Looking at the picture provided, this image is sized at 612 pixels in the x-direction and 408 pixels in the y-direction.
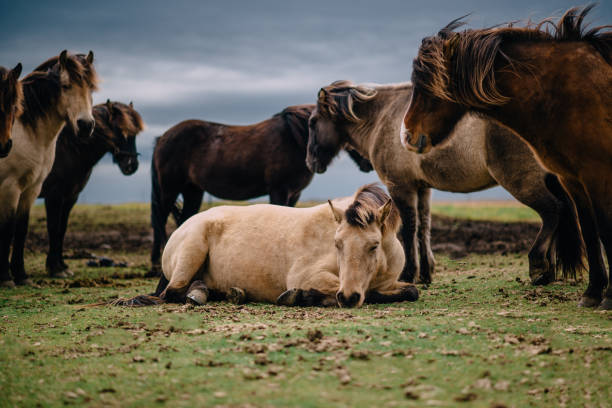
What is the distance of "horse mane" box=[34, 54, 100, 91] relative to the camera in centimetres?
841

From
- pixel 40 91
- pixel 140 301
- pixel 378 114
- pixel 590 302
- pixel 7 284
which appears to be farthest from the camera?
pixel 40 91

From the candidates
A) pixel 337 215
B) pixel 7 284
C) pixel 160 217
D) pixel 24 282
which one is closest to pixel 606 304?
pixel 337 215

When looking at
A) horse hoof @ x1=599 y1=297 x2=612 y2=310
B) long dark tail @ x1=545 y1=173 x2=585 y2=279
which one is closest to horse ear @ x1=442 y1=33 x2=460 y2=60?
long dark tail @ x1=545 y1=173 x2=585 y2=279

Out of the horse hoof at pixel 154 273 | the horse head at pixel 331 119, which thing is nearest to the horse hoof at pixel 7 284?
the horse hoof at pixel 154 273

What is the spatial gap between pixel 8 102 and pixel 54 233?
11.1 ft

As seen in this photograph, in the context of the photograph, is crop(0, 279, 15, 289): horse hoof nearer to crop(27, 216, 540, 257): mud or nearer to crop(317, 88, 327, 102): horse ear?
crop(317, 88, 327, 102): horse ear

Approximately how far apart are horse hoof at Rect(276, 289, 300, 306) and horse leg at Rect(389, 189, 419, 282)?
2538 millimetres

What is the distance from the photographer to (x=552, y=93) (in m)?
4.71

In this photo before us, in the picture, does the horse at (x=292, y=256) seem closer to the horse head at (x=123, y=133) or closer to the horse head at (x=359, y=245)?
the horse head at (x=359, y=245)

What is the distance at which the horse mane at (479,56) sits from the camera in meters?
4.75

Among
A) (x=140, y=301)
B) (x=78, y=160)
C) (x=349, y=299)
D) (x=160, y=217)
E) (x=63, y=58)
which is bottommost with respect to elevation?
(x=140, y=301)

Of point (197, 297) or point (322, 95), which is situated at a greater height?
point (322, 95)

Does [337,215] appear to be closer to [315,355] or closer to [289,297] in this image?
[289,297]

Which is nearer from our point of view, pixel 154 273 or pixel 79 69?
pixel 79 69
